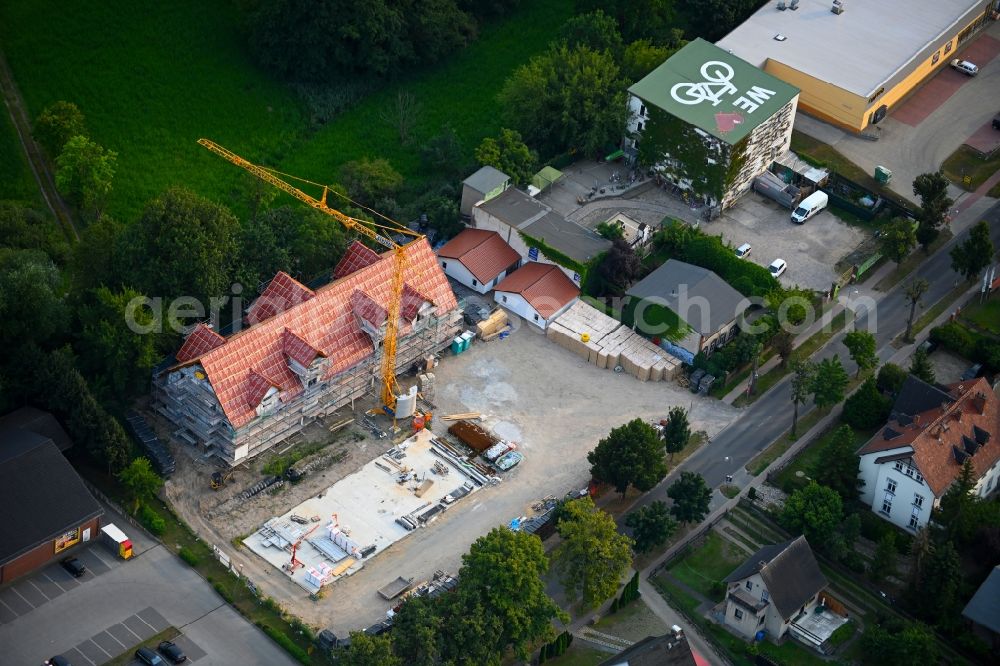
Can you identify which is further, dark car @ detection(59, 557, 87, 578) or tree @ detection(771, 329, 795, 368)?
tree @ detection(771, 329, 795, 368)

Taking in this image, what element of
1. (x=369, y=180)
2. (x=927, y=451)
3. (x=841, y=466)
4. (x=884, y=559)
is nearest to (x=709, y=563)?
(x=884, y=559)

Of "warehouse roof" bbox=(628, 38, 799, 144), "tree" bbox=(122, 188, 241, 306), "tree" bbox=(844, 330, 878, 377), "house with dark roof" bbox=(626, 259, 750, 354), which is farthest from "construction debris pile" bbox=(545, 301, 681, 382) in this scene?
"tree" bbox=(122, 188, 241, 306)

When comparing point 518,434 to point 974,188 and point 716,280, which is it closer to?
point 716,280

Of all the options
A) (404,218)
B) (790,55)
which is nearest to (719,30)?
(790,55)

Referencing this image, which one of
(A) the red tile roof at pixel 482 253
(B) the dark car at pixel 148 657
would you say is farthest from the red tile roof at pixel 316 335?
(B) the dark car at pixel 148 657

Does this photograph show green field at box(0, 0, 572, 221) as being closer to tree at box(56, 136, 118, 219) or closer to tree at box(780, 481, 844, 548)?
tree at box(56, 136, 118, 219)

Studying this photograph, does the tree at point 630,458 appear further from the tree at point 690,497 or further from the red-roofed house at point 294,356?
the red-roofed house at point 294,356

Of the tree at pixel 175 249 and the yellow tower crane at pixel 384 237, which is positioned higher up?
the tree at pixel 175 249
